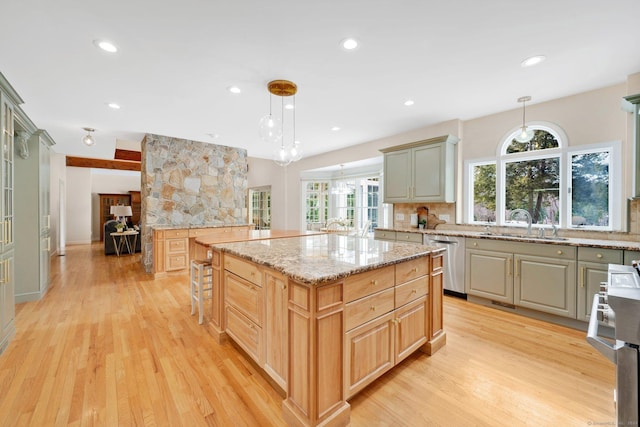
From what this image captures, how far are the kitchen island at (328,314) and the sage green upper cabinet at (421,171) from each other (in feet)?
6.28

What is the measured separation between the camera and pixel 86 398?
5.58 ft

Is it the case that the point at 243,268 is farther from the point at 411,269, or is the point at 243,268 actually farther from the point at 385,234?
the point at 385,234

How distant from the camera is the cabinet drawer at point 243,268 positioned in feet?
6.07

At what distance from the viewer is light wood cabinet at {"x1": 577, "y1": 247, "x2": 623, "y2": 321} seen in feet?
8.04

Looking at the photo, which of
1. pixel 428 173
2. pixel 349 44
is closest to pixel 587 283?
pixel 428 173

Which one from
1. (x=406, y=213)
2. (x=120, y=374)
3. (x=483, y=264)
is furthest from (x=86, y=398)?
(x=406, y=213)

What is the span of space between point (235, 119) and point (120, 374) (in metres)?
3.27

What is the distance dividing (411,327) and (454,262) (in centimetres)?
184

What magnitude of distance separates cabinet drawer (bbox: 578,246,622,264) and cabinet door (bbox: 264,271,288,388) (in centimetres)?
292

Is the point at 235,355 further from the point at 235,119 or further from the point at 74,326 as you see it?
the point at 235,119

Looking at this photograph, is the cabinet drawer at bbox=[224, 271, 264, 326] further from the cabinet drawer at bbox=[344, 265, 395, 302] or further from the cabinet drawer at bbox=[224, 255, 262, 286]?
the cabinet drawer at bbox=[344, 265, 395, 302]

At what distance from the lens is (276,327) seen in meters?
1.65

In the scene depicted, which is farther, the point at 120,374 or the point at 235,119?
the point at 235,119

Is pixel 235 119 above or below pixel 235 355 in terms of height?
above
